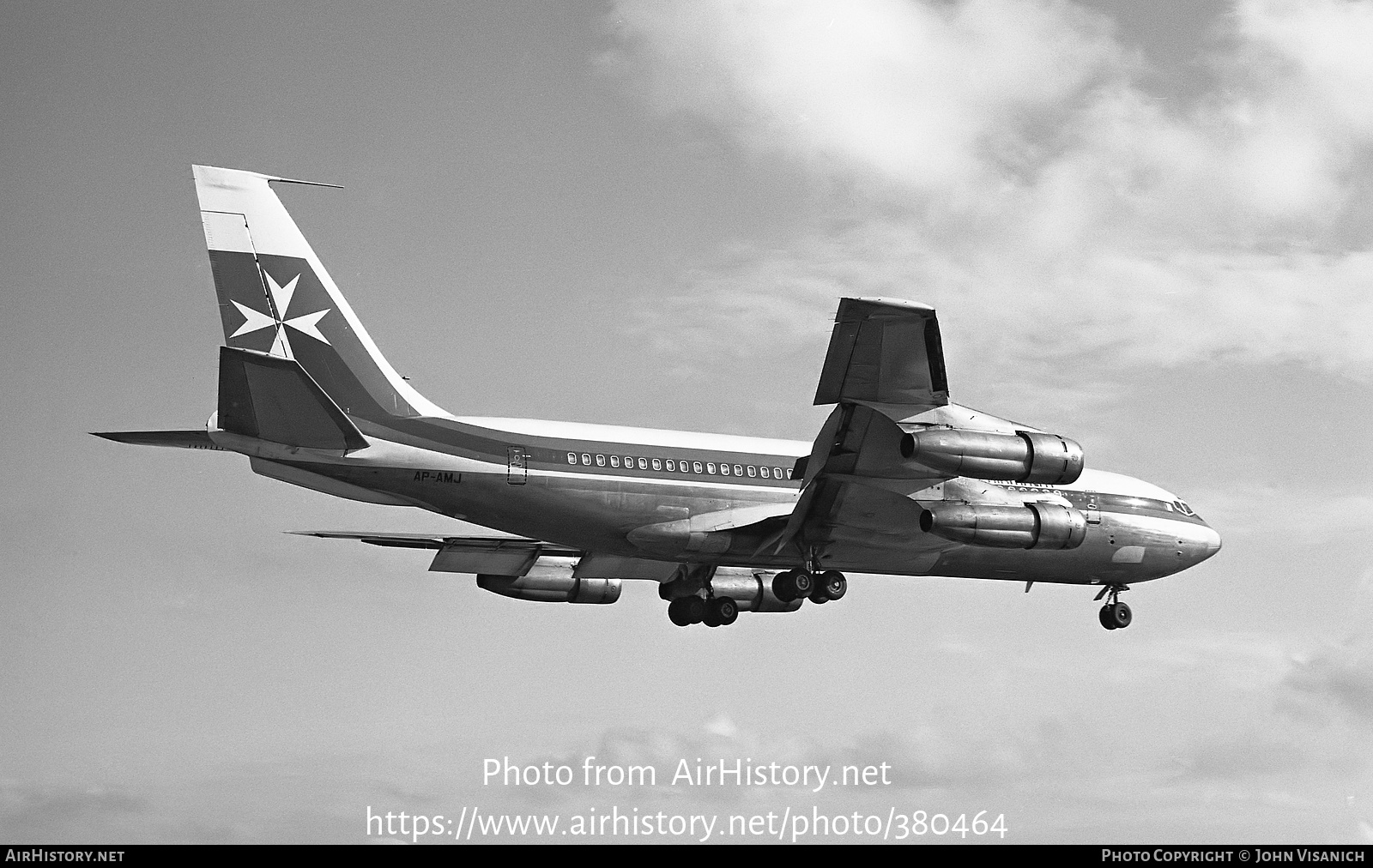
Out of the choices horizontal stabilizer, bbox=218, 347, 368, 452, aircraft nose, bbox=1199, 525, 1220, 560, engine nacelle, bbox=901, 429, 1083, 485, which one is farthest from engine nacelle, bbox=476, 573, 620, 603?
aircraft nose, bbox=1199, 525, 1220, 560

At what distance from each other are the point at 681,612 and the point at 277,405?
37.8ft

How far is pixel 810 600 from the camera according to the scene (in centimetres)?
2927

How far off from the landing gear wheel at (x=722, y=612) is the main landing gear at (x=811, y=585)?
373 centimetres

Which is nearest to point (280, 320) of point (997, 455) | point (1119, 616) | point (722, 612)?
point (722, 612)

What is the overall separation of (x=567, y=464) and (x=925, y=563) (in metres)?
7.66

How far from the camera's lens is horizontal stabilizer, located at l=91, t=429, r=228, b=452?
2472cm

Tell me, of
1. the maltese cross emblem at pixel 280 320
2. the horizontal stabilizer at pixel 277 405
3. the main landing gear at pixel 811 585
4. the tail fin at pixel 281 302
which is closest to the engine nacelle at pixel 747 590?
the main landing gear at pixel 811 585

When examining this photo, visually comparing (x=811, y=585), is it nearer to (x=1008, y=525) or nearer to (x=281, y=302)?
(x=1008, y=525)

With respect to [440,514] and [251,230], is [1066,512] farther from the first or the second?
[251,230]

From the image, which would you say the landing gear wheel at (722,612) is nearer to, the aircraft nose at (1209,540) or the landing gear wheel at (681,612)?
the landing gear wheel at (681,612)

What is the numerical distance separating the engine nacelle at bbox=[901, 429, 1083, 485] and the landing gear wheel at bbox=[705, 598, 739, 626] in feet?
28.8

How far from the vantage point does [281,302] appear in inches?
1052

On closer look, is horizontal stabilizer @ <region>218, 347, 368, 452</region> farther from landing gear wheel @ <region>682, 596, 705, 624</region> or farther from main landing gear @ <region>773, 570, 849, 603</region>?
landing gear wheel @ <region>682, 596, 705, 624</region>
